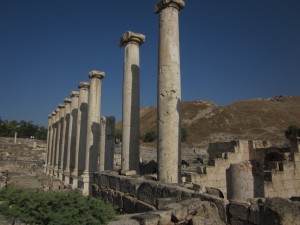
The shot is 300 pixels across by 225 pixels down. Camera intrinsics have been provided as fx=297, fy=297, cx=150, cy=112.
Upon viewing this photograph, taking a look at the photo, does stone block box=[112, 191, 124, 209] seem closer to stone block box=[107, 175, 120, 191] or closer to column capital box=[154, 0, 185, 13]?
stone block box=[107, 175, 120, 191]

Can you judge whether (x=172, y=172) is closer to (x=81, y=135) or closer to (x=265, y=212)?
(x=265, y=212)

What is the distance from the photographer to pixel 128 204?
A: 9289 millimetres

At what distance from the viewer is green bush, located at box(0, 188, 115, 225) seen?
5.84 metres

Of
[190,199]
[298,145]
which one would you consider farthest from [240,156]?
[190,199]

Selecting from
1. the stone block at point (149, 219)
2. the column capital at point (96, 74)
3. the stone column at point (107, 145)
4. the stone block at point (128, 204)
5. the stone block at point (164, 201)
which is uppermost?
the column capital at point (96, 74)

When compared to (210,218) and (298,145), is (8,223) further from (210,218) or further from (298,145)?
(298,145)

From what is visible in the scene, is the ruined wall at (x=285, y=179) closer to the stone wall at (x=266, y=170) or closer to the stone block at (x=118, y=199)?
the stone wall at (x=266, y=170)

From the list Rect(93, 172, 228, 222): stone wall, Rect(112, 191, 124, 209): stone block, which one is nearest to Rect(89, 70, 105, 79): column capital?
Rect(93, 172, 228, 222): stone wall

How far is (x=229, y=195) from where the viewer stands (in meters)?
7.60

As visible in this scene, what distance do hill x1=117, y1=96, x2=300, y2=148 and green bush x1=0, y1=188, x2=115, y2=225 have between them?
47.6m

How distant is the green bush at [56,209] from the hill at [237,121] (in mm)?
47640

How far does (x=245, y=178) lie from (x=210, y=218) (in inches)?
91.9

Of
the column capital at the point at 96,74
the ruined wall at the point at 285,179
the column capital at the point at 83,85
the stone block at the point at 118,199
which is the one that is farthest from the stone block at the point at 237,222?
the column capital at the point at 83,85

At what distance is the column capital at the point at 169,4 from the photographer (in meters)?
9.94
